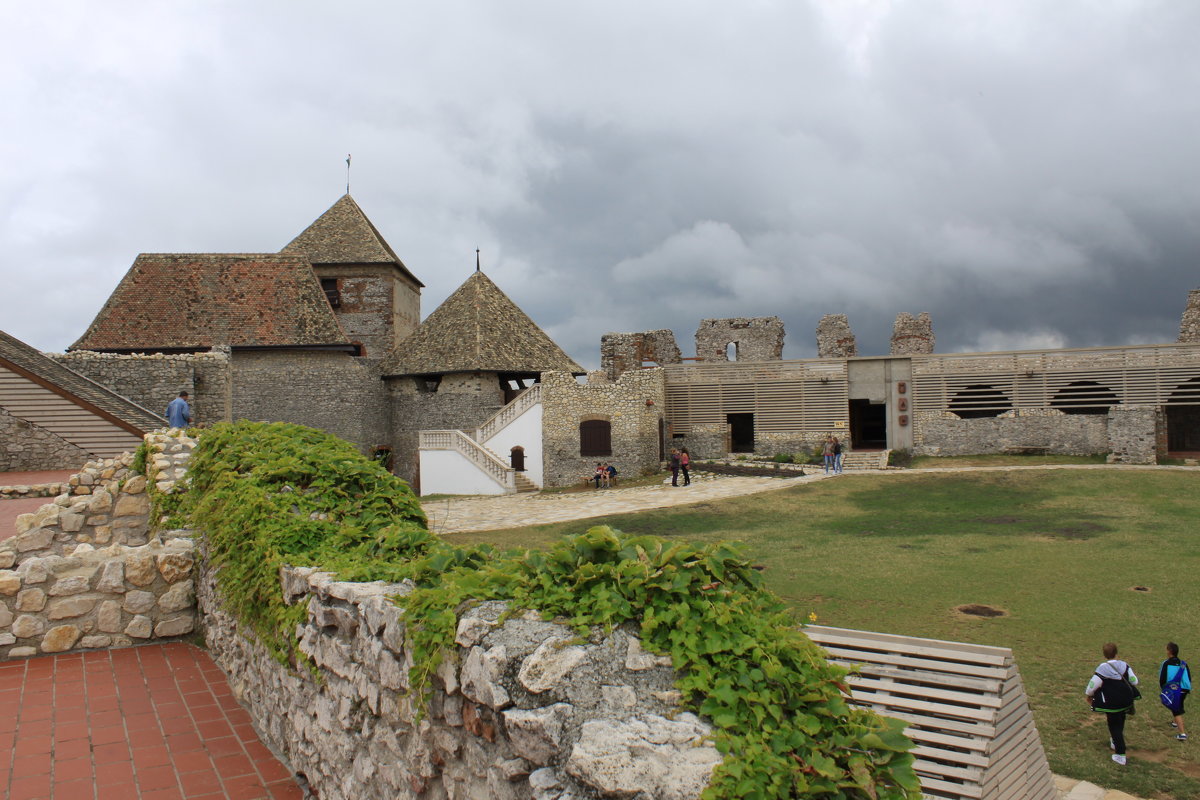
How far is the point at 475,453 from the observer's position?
29.7 metres

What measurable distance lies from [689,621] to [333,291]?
38217 mm

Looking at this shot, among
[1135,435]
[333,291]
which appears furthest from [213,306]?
[1135,435]

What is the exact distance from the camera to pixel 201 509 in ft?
24.6

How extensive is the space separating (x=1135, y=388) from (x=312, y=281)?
103 ft

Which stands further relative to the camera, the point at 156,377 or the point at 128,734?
the point at 156,377

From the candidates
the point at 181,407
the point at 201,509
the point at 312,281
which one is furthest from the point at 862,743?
the point at 312,281

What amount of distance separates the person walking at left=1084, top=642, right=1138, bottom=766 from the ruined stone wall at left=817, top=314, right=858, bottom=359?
26638 mm

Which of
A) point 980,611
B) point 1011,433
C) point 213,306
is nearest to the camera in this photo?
point 980,611

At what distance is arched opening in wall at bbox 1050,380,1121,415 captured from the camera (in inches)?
1106

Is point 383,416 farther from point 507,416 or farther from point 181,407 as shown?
point 181,407

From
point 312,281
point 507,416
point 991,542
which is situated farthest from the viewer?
point 312,281

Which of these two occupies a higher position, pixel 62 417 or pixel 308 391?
pixel 308 391

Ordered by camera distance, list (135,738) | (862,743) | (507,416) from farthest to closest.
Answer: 1. (507,416)
2. (135,738)
3. (862,743)

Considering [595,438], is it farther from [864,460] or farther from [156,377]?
[156,377]
